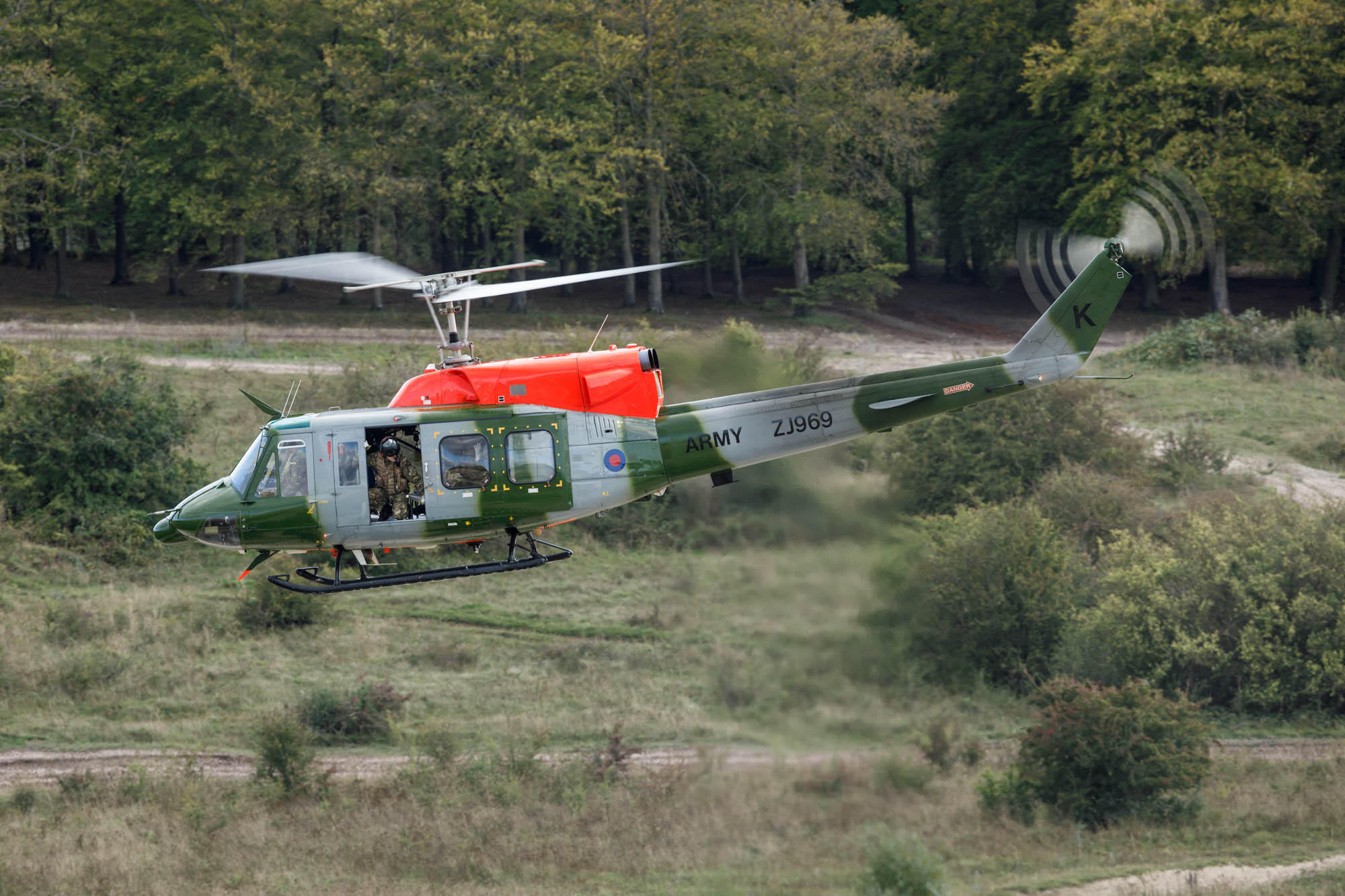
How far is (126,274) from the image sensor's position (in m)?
60.5

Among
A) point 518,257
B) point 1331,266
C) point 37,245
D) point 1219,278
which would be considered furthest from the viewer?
point 37,245

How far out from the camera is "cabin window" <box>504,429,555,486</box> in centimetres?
1772

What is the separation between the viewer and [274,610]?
3172 cm

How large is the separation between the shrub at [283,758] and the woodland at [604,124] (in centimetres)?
3016

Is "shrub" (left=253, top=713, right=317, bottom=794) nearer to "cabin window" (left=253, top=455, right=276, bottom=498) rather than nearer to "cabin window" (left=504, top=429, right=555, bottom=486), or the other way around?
"cabin window" (left=253, top=455, right=276, bottom=498)

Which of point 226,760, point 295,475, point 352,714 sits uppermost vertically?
point 295,475

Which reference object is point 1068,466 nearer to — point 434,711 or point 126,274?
point 434,711

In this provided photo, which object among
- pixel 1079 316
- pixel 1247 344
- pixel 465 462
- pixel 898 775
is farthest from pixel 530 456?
pixel 1247 344

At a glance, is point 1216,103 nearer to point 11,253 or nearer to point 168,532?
point 168,532

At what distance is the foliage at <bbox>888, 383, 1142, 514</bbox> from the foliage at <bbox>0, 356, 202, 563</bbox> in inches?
771

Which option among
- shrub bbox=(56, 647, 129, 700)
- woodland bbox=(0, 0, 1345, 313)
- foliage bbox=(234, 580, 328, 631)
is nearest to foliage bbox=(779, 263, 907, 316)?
woodland bbox=(0, 0, 1345, 313)

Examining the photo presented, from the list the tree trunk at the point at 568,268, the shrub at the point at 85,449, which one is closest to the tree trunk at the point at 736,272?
the tree trunk at the point at 568,268

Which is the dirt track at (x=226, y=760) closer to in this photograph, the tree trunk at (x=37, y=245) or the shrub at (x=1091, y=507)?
the shrub at (x=1091, y=507)

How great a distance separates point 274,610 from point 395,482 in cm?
1505
